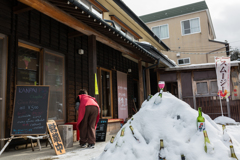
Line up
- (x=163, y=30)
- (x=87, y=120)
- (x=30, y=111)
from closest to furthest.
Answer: (x=30, y=111), (x=87, y=120), (x=163, y=30)

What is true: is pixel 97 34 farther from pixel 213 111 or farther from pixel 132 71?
pixel 213 111

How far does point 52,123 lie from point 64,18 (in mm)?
2442

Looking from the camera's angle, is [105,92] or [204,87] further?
[204,87]

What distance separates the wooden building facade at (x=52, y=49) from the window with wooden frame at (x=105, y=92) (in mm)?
373

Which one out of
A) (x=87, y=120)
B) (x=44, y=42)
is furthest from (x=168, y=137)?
(x=44, y=42)

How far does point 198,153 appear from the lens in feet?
7.45

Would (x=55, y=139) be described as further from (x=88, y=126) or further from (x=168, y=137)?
(x=168, y=137)

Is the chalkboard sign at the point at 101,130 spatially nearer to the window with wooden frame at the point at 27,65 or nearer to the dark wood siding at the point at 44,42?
the dark wood siding at the point at 44,42

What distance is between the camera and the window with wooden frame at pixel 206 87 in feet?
37.3

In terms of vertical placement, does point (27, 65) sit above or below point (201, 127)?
above

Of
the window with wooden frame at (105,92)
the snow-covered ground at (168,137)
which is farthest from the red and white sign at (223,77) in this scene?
the snow-covered ground at (168,137)

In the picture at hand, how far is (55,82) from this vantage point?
6430 mm

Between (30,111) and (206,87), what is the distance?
9799 millimetres

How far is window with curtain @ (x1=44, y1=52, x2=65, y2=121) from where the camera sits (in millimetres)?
6145
